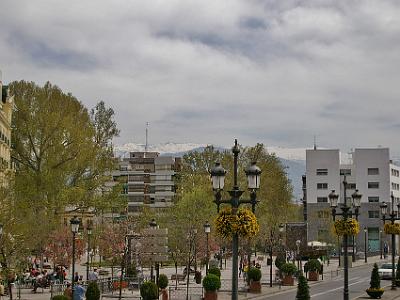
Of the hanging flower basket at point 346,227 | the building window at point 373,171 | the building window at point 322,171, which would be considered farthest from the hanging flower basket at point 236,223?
the building window at point 373,171

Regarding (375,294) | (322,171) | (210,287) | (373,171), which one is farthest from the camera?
(322,171)

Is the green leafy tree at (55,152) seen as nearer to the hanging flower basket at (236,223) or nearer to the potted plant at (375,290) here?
the potted plant at (375,290)

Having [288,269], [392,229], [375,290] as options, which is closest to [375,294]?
[375,290]

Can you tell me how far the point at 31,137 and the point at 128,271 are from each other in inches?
608

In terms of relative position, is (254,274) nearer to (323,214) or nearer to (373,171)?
(323,214)

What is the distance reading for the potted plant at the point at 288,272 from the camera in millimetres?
51906

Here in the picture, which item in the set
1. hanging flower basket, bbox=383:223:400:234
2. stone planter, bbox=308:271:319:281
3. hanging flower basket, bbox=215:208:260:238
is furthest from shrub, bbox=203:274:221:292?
stone planter, bbox=308:271:319:281

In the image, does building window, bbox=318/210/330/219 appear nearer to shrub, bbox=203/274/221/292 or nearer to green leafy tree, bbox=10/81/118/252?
green leafy tree, bbox=10/81/118/252

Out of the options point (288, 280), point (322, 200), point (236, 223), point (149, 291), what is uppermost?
point (322, 200)

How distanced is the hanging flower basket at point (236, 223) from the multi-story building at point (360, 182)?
10671cm

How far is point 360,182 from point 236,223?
113235 millimetres

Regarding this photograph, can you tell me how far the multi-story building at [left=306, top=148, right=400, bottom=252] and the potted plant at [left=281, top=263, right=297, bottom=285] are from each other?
241ft

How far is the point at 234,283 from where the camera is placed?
1770cm

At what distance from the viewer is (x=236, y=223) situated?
19891 mm
